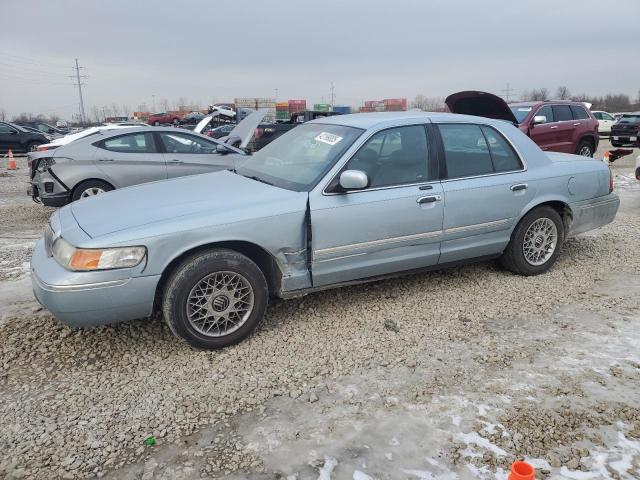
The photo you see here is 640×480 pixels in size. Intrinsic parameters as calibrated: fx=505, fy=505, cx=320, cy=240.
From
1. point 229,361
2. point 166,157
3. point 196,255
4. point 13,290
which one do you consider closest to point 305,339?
point 229,361

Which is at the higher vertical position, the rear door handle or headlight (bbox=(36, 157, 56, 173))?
headlight (bbox=(36, 157, 56, 173))

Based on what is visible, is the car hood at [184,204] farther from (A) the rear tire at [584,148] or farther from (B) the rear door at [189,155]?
(A) the rear tire at [584,148]

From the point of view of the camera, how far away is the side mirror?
376 centimetres

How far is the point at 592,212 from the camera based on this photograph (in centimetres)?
525

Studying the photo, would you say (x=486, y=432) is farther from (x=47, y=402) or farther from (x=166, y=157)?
(x=166, y=157)

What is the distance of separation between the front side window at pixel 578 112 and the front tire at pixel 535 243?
336 inches

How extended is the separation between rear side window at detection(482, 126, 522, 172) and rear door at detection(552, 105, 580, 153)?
26.2ft

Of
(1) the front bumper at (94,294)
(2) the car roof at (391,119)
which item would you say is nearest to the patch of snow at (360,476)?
(1) the front bumper at (94,294)

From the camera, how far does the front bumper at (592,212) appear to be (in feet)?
16.9

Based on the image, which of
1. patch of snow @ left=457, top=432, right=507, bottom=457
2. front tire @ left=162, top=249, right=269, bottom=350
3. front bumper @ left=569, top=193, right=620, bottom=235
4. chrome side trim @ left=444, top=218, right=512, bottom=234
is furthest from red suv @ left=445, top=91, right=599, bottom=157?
patch of snow @ left=457, top=432, right=507, bottom=457

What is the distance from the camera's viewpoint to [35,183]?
25.9ft

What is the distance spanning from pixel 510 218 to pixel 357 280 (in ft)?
5.46

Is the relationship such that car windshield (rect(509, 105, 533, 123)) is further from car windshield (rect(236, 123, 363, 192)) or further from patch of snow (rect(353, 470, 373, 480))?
patch of snow (rect(353, 470, 373, 480))

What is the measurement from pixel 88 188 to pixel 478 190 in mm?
5975
